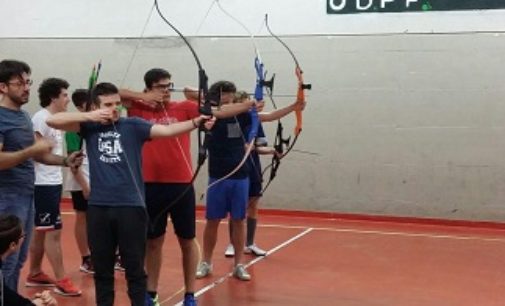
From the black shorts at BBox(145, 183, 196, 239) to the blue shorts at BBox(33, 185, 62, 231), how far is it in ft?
2.63

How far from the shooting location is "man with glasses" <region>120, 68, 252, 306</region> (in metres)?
3.71

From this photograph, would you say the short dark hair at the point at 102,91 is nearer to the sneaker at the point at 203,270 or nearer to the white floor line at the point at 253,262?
the white floor line at the point at 253,262

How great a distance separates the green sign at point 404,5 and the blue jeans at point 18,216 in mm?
4984

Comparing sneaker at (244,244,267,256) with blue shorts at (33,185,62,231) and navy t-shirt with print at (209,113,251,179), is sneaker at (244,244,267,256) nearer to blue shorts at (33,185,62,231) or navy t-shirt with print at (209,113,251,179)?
navy t-shirt with print at (209,113,251,179)

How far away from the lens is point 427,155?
A: 7203 millimetres

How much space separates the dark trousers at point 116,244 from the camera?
3.22 m

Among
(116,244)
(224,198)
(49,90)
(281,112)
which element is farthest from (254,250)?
(116,244)

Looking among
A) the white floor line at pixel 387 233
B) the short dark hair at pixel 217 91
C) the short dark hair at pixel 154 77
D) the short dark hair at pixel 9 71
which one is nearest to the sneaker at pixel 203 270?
the short dark hair at pixel 217 91

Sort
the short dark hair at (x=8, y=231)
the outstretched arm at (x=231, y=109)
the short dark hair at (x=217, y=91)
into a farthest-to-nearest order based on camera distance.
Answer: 1. the outstretched arm at (x=231, y=109)
2. the short dark hair at (x=217, y=91)
3. the short dark hair at (x=8, y=231)

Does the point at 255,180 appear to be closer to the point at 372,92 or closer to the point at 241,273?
the point at 241,273

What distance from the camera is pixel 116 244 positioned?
130 inches

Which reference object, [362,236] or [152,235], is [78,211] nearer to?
[152,235]

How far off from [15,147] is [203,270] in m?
2.00

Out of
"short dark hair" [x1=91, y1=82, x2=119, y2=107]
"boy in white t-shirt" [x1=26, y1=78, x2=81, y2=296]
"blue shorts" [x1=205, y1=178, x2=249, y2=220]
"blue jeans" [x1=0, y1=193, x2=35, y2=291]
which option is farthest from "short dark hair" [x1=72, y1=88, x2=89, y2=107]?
"blue jeans" [x1=0, y1=193, x2=35, y2=291]
